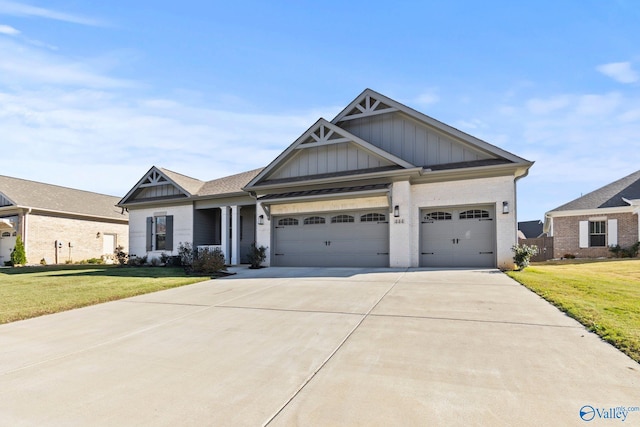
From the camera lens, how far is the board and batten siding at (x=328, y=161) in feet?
45.7

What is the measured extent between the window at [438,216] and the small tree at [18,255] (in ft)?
79.4

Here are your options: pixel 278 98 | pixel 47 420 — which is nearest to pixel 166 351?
pixel 47 420

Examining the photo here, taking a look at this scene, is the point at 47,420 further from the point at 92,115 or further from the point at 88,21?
the point at 92,115

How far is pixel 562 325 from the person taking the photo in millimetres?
4887

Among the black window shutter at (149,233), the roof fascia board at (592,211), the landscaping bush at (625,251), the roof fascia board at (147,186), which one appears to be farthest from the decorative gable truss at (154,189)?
the landscaping bush at (625,251)

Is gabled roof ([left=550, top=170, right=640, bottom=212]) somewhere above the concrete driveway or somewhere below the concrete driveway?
above

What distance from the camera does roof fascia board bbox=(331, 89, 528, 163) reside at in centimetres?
1197

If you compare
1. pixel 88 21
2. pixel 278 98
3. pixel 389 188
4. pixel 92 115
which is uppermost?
pixel 88 21

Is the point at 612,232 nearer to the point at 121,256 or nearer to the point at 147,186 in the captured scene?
the point at 147,186

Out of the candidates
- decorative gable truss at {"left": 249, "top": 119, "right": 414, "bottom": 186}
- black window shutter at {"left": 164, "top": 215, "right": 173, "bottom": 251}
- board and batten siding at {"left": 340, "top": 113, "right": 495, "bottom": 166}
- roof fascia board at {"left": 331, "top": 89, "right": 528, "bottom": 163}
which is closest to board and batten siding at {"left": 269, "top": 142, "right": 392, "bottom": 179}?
decorative gable truss at {"left": 249, "top": 119, "right": 414, "bottom": 186}

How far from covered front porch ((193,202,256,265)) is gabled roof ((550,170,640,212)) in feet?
60.8

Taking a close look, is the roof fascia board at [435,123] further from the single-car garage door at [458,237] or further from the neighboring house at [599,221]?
the neighboring house at [599,221]

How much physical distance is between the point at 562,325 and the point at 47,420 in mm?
6138

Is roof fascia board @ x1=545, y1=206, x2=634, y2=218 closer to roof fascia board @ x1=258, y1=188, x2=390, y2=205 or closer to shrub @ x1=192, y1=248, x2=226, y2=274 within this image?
roof fascia board @ x1=258, y1=188, x2=390, y2=205
